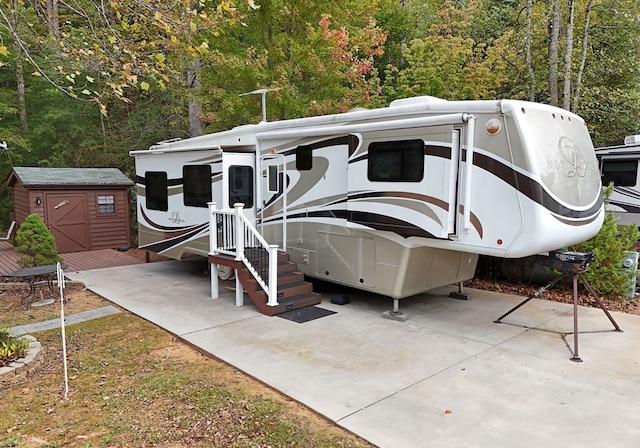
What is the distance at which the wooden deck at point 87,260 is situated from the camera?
33.5 feet

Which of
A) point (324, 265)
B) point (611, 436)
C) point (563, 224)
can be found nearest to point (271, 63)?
point (324, 265)

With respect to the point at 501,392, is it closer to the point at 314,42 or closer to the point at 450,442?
the point at 450,442

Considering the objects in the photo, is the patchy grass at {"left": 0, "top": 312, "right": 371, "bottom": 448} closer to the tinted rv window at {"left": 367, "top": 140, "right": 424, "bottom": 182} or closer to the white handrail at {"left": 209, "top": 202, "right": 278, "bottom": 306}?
the white handrail at {"left": 209, "top": 202, "right": 278, "bottom": 306}

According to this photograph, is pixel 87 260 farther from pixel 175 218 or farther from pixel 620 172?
pixel 620 172

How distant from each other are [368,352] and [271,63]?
26.6 ft

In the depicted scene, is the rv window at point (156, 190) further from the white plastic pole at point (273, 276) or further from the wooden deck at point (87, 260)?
the white plastic pole at point (273, 276)

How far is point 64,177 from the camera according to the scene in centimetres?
1222

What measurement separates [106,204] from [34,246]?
4769mm

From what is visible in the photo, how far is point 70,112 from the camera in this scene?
54.2ft

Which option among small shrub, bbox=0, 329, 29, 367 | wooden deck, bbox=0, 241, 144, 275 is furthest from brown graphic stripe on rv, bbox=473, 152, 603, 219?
wooden deck, bbox=0, 241, 144, 275

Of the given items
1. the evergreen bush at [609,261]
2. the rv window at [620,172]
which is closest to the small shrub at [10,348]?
the evergreen bush at [609,261]

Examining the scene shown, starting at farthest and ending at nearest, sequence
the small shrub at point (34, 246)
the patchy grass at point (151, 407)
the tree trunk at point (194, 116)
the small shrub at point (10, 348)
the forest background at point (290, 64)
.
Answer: the tree trunk at point (194, 116) → the forest background at point (290, 64) → the small shrub at point (34, 246) → the small shrub at point (10, 348) → the patchy grass at point (151, 407)

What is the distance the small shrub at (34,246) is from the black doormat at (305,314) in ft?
15.1

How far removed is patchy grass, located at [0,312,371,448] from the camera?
3.49 m
